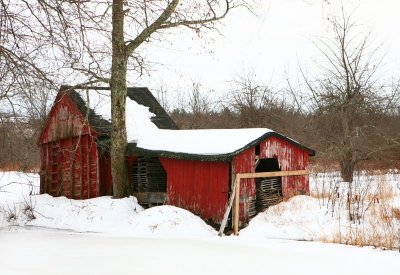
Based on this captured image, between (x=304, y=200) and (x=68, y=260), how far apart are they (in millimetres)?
7742

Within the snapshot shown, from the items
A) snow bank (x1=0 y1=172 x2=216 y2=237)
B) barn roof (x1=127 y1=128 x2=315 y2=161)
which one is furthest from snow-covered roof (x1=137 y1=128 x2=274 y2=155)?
snow bank (x1=0 y1=172 x2=216 y2=237)

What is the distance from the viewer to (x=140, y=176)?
15.9 m

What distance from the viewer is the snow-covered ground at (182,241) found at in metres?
6.71

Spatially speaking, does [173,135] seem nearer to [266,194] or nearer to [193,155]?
[193,155]

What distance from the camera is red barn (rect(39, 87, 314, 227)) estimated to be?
43.5 ft

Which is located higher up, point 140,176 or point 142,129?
point 142,129

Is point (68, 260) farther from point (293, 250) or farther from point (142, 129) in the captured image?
point (142, 129)

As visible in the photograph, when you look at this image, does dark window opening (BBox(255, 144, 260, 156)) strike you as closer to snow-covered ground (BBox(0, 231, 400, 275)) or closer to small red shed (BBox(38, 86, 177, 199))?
snow-covered ground (BBox(0, 231, 400, 275))

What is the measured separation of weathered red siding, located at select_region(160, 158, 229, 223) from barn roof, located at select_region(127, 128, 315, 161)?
36cm

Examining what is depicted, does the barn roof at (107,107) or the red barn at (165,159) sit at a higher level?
the barn roof at (107,107)

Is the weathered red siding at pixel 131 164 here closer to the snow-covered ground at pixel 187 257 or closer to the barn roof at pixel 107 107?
the barn roof at pixel 107 107

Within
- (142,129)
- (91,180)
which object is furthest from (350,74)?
(91,180)

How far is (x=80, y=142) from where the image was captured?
17766 mm

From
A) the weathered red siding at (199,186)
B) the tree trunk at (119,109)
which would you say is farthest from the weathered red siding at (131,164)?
the weathered red siding at (199,186)
